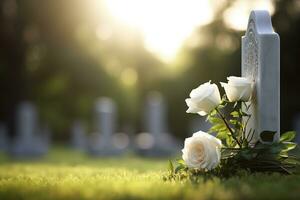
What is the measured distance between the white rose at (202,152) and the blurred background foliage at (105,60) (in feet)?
88.6

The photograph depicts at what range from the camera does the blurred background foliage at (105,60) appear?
33281mm

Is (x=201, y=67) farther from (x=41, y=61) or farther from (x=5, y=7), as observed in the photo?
(x=5, y=7)

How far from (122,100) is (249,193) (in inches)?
1639

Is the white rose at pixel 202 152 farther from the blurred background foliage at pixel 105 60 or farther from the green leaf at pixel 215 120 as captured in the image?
the blurred background foliage at pixel 105 60

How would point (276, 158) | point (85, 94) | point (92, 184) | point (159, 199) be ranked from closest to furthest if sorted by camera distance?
point (159, 199)
point (92, 184)
point (276, 158)
point (85, 94)

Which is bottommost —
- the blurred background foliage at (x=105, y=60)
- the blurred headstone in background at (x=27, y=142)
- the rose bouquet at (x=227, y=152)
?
the rose bouquet at (x=227, y=152)

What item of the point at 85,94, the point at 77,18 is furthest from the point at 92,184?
the point at 85,94

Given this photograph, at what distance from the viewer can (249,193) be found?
14.1ft

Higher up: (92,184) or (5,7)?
(5,7)

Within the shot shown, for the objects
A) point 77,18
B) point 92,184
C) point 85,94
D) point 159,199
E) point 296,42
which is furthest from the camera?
point 85,94

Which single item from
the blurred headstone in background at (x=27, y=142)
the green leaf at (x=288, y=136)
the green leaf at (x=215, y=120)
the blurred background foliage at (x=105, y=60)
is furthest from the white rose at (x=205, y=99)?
the blurred background foliage at (x=105, y=60)

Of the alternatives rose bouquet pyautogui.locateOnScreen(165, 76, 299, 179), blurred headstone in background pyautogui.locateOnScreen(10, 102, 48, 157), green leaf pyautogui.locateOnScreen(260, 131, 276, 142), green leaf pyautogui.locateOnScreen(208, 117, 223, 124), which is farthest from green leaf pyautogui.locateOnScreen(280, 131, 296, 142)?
blurred headstone in background pyautogui.locateOnScreen(10, 102, 48, 157)

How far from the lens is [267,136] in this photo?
6105mm

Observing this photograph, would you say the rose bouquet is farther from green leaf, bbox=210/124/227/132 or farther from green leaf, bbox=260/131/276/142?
green leaf, bbox=210/124/227/132
